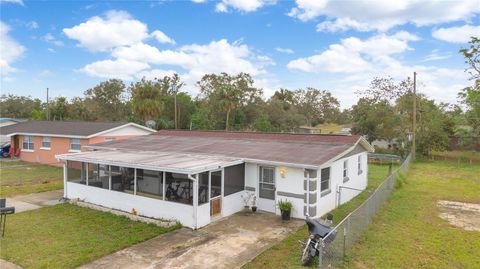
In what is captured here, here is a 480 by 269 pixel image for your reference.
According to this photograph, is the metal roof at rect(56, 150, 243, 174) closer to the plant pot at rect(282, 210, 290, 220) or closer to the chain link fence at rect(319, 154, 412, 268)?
the plant pot at rect(282, 210, 290, 220)

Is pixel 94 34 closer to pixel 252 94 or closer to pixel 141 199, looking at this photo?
pixel 141 199

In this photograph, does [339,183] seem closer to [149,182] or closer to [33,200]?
[149,182]

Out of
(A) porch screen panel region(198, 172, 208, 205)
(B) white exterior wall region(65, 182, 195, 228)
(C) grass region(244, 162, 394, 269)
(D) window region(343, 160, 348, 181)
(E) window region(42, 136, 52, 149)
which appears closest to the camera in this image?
(C) grass region(244, 162, 394, 269)

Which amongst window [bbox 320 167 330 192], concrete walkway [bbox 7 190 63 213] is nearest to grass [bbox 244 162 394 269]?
window [bbox 320 167 330 192]

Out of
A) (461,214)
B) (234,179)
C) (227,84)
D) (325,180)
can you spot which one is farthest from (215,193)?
(227,84)

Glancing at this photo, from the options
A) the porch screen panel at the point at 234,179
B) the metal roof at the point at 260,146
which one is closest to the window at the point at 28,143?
the metal roof at the point at 260,146

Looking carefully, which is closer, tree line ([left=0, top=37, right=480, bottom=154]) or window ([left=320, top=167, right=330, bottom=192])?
window ([left=320, top=167, right=330, bottom=192])
